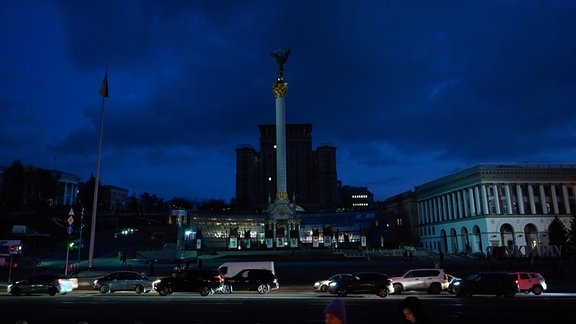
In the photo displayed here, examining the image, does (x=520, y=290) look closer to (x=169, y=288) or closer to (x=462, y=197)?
(x=169, y=288)

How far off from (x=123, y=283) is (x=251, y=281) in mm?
9338

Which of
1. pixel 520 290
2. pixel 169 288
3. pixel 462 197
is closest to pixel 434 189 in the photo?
pixel 462 197

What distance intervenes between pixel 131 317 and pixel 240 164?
14266 cm

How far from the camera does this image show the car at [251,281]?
1181 inches

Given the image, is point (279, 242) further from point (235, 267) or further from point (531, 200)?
point (531, 200)

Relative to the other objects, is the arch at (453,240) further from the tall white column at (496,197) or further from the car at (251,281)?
the car at (251,281)

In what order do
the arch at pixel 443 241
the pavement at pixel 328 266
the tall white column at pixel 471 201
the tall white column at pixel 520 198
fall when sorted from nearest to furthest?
1. the pavement at pixel 328 266
2. the tall white column at pixel 520 198
3. the tall white column at pixel 471 201
4. the arch at pixel 443 241

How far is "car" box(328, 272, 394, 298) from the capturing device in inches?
1076

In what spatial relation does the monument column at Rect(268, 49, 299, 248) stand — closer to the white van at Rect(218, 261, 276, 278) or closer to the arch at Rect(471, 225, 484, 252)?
the arch at Rect(471, 225, 484, 252)

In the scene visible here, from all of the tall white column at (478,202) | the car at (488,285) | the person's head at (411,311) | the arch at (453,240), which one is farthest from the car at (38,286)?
the arch at (453,240)

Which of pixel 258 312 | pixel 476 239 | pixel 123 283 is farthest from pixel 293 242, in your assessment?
pixel 258 312

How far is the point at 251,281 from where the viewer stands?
30.2 metres

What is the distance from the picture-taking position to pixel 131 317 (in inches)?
685

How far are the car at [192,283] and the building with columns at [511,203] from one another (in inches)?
2609
